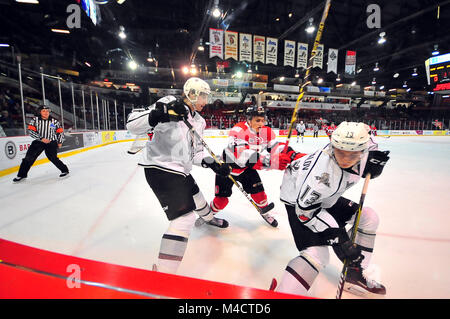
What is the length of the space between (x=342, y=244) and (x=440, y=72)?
44.8 ft

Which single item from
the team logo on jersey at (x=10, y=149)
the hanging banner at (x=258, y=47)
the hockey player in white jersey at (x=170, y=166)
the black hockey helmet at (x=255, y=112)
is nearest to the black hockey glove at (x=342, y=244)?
the hockey player in white jersey at (x=170, y=166)

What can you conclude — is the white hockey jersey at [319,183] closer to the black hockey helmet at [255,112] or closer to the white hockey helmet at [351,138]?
the white hockey helmet at [351,138]

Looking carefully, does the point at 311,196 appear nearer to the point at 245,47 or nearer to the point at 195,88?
the point at 195,88

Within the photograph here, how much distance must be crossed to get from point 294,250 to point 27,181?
4.55 meters

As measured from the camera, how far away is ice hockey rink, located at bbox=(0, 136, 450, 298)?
1.58 meters

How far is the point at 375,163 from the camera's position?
1.34 m

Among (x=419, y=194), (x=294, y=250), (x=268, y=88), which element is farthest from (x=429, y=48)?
(x=294, y=250)

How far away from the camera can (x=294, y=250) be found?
190 cm

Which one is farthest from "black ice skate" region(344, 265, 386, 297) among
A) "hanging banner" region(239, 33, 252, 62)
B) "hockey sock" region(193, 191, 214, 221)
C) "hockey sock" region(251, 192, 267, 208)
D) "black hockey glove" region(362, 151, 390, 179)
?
"hanging banner" region(239, 33, 252, 62)

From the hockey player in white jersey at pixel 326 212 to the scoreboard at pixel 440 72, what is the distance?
12809mm

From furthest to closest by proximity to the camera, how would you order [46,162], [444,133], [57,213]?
[444,133] < [46,162] < [57,213]

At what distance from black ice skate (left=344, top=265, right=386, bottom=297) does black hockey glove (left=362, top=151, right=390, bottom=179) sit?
23.3 inches

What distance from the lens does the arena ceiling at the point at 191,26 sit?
28.8 feet

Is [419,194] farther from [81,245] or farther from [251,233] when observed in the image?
[81,245]
